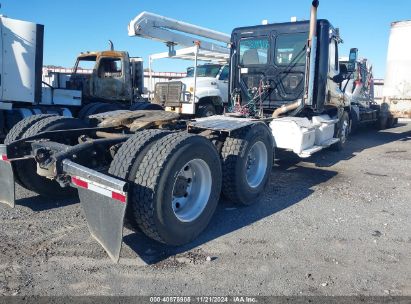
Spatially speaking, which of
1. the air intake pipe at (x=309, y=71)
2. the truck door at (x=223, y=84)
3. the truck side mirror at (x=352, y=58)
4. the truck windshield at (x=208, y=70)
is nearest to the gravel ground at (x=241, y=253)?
the air intake pipe at (x=309, y=71)

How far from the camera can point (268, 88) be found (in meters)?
8.21

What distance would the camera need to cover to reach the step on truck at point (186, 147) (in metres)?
3.34

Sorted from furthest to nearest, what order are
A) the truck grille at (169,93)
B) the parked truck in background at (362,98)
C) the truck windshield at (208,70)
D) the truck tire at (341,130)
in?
the parked truck in background at (362,98), the truck windshield at (208,70), the truck grille at (169,93), the truck tire at (341,130)

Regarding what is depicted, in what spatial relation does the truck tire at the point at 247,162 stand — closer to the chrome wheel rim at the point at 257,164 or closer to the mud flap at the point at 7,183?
the chrome wheel rim at the point at 257,164

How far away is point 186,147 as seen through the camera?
368cm

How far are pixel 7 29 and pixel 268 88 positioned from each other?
6.04 metres

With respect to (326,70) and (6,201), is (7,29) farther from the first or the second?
(326,70)

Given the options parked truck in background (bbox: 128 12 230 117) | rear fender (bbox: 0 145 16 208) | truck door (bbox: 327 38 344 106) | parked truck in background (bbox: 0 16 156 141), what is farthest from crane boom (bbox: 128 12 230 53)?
rear fender (bbox: 0 145 16 208)

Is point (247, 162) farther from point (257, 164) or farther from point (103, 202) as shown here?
point (103, 202)

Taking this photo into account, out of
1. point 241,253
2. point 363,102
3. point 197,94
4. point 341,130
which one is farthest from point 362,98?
point 241,253

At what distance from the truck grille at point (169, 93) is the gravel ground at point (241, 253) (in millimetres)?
6038

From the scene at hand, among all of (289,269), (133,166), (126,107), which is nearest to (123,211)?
(133,166)

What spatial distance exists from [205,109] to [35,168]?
23.0 ft

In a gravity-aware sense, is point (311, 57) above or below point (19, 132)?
above
